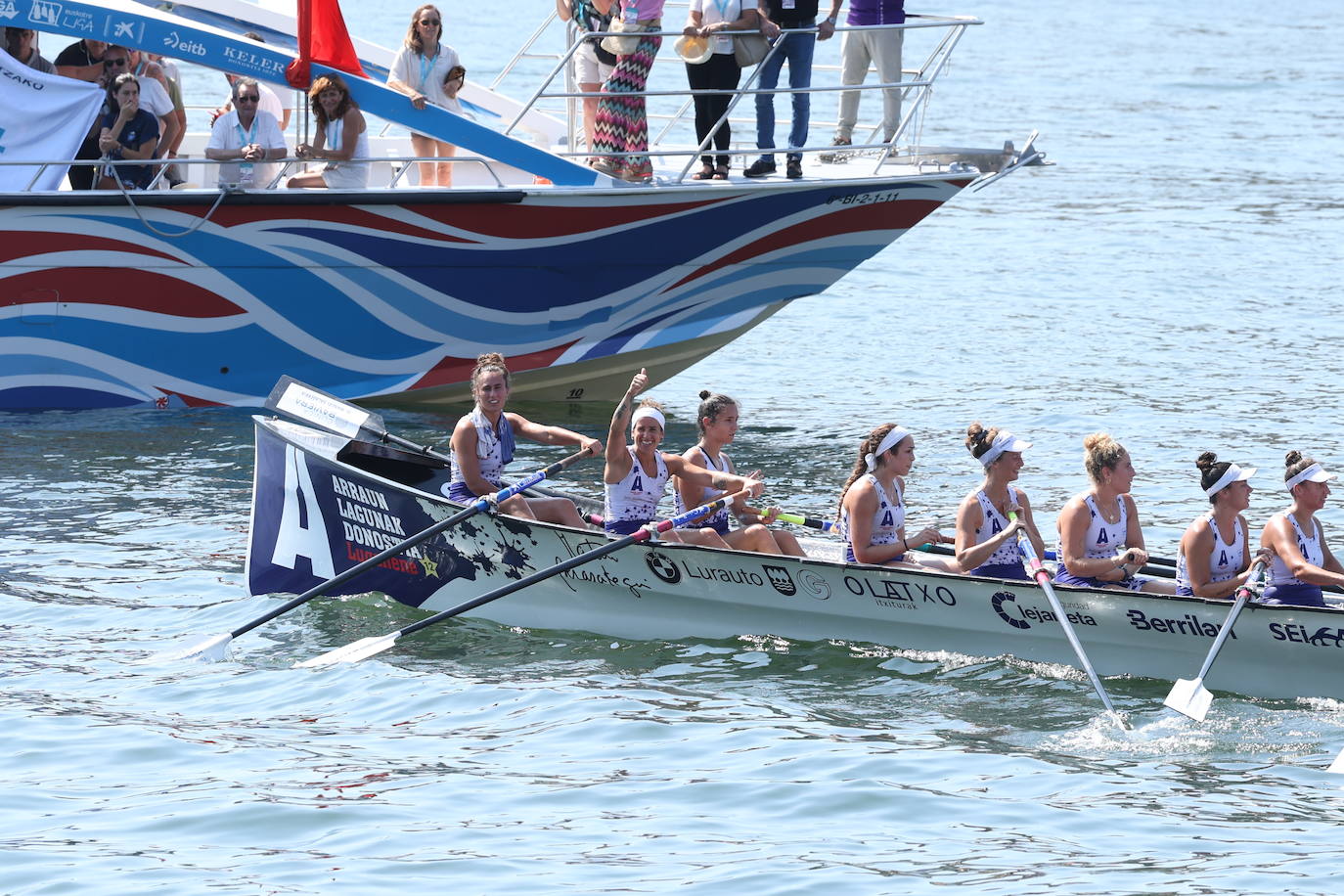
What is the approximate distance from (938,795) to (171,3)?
10780mm

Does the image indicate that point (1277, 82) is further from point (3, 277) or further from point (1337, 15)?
point (3, 277)

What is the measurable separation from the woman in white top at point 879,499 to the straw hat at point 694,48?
4.90m

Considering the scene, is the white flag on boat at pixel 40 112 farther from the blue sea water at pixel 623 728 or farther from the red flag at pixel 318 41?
the blue sea water at pixel 623 728

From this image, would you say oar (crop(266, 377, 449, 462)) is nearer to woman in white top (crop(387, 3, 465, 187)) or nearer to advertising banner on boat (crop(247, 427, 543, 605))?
advertising banner on boat (crop(247, 427, 543, 605))

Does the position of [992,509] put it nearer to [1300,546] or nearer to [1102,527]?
[1102,527]

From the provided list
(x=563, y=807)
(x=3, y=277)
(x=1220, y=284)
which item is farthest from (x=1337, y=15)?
(x=563, y=807)

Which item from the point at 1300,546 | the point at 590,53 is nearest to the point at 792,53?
the point at 590,53

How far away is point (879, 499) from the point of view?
1113cm

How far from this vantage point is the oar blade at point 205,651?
36.5 ft

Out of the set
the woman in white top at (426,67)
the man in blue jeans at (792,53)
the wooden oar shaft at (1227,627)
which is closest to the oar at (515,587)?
the wooden oar shaft at (1227,627)

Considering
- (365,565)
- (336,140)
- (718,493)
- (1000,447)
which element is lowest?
(365,565)

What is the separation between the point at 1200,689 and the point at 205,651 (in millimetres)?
5826

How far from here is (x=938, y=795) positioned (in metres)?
9.15

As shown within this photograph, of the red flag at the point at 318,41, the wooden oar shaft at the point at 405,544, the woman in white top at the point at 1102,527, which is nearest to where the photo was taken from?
the woman in white top at the point at 1102,527
